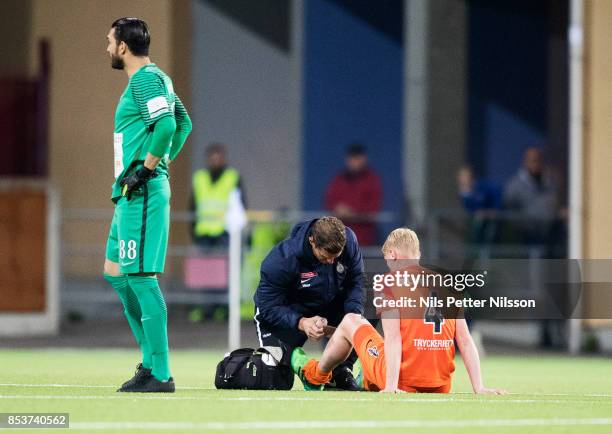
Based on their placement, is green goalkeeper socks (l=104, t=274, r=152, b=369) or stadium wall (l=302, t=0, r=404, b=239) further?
stadium wall (l=302, t=0, r=404, b=239)

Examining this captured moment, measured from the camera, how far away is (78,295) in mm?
18312

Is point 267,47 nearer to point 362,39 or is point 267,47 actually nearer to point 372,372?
point 362,39

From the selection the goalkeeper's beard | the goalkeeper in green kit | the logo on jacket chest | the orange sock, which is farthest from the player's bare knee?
the orange sock

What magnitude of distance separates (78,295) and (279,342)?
8.56 m

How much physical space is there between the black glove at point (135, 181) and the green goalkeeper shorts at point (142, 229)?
0.03 m

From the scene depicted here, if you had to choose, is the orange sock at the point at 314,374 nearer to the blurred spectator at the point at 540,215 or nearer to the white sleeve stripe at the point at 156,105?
the white sleeve stripe at the point at 156,105

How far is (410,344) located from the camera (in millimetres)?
9289

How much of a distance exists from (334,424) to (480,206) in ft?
36.9

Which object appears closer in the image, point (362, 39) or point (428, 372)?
point (428, 372)

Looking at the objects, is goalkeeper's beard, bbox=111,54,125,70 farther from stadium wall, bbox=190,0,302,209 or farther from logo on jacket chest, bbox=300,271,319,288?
stadium wall, bbox=190,0,302,209

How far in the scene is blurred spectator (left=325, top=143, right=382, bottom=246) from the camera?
18.6 meters

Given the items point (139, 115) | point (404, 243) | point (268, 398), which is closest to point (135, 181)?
point (139, 115)

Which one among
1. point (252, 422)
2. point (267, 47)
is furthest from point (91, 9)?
point (252, 422)

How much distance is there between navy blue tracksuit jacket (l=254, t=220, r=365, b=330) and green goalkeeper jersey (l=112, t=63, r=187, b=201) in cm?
139
